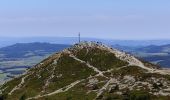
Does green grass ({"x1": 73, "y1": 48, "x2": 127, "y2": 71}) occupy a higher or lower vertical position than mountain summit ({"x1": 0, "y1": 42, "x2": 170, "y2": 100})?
higher

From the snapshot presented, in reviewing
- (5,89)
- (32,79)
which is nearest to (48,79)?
(32,79)

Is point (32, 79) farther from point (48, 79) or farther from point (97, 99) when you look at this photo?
point (97, 99)

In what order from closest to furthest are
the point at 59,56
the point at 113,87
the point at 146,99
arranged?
the point at 146,99, the point at 113,87, the point at 59,56

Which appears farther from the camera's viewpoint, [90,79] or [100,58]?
[100,58]

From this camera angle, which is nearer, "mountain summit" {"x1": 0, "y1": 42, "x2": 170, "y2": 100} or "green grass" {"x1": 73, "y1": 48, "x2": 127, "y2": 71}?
"mountain summit" {"x1": 0, "y1": 42, "x2": 170, "y2": 100}

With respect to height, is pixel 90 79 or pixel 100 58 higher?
pixel 100 58

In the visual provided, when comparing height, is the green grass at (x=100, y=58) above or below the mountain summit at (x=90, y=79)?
above

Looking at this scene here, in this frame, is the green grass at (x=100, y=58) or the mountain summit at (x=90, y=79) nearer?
the mountain summit at (x=90, y=79)

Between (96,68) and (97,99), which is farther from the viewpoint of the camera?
(96,68)
